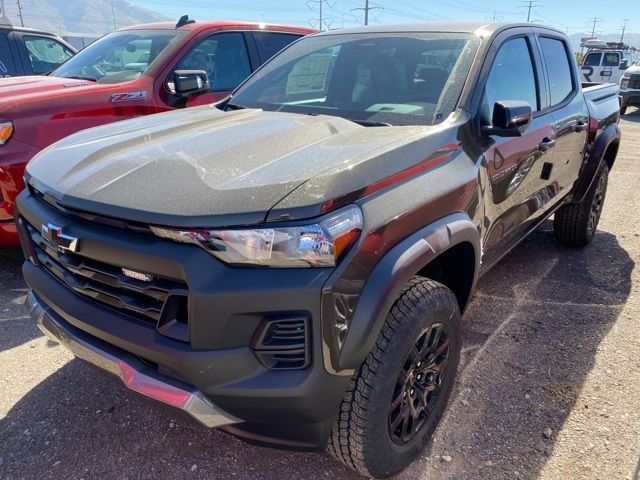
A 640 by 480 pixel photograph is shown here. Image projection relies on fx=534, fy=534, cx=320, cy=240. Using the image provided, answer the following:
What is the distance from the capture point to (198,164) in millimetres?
1975

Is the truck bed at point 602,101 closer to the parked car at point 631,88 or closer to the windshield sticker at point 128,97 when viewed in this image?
the windshield sticker at point 128,97

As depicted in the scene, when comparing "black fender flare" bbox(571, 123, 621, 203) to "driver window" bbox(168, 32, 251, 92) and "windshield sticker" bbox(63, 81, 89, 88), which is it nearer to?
"driver window" bbox(168, 32, 251, 92)

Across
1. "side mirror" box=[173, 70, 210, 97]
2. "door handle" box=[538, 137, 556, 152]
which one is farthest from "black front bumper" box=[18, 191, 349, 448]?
"side mirror" box=[173, 70, 210, 97]

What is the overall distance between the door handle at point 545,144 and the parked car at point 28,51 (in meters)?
6.22

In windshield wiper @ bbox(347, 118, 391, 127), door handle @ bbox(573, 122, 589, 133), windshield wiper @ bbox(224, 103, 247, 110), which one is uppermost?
windshield wiper @ bbox(347, 118, 391, 127)

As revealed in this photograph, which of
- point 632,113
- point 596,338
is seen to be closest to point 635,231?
point 596,338

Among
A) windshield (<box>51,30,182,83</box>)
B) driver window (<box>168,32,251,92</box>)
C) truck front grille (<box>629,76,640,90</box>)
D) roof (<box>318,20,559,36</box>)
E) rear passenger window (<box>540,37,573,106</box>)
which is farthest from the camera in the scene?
truck front grille (<box>629,76,640,90</box>)

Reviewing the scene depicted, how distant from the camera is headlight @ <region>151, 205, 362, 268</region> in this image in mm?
1629

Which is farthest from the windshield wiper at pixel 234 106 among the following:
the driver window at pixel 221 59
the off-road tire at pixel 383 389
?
the off-road tire at pixel 383 389

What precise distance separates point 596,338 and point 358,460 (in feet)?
6.53

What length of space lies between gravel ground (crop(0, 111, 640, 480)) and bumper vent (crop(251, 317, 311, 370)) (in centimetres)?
45

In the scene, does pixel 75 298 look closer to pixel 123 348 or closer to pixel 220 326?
pixel 123 348

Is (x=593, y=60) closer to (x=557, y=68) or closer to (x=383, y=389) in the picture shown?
(x=557, y=68)

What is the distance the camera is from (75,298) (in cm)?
199
